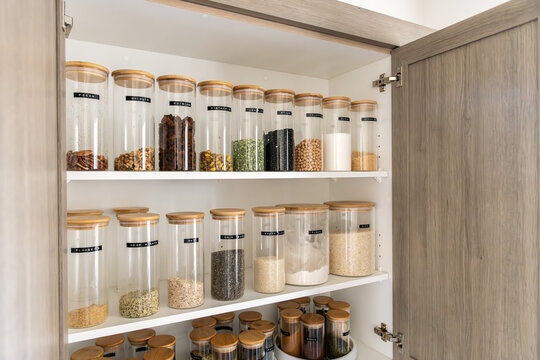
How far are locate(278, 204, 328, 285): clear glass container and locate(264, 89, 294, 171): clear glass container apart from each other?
0.64 ft

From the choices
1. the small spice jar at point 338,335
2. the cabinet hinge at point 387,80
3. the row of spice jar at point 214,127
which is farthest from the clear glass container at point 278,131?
the small spice jar at point 338,335

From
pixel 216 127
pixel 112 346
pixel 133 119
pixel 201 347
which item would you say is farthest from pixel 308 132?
pixel 112 346

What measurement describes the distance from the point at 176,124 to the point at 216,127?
0.14 meters

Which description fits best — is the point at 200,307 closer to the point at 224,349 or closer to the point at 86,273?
the point at 224,349

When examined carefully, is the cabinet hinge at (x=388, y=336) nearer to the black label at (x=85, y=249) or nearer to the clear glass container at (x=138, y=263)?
the clear glass container at (x=138, y=263)


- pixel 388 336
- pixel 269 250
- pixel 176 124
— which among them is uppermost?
pixel 176 124

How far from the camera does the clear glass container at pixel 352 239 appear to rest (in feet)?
4.38

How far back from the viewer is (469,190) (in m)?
1.02

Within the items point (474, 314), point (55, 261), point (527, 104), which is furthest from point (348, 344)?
point (55, 261)

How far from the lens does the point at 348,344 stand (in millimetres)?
1360

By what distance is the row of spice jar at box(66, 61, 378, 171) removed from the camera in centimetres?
92

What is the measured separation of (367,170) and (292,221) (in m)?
0.37

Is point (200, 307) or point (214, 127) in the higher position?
point (214, 127)

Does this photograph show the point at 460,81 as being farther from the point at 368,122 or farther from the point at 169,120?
the point at 169,120
